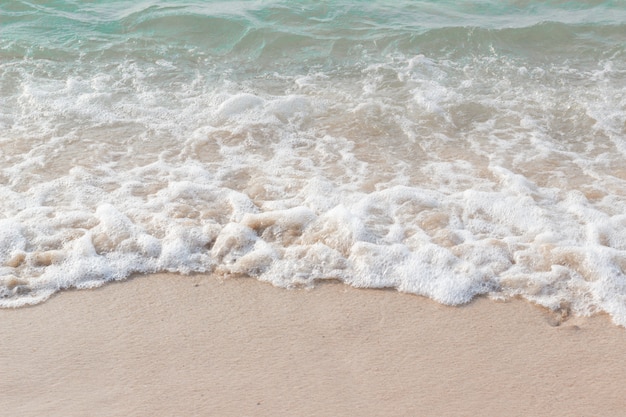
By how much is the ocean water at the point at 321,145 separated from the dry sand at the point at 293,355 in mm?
167

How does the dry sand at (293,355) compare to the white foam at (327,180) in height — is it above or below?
below

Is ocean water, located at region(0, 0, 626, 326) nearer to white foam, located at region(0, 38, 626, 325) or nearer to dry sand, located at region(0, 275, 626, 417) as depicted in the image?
white foam, located at region(0, 38, 626, 325)

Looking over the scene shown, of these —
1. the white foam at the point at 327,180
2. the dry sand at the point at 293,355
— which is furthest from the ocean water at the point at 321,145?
the dry sand at the point at 293,355

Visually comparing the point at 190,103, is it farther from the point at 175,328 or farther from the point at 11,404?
the point at 11,404

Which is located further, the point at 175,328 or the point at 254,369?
the point at 175,328

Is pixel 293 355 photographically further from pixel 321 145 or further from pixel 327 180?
pixel 321 145

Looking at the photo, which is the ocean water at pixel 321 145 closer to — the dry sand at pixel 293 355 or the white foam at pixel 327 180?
the white foam at pixel 327 180

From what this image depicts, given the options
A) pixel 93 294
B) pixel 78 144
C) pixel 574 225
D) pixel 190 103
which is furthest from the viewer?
pixel 190 103

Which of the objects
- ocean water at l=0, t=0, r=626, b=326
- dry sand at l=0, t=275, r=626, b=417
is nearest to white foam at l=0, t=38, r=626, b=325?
ocean water at l=0, t=0, r=626, b=326

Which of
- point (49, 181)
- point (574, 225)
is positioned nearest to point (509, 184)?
point (574, 225)

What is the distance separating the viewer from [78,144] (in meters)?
5.30

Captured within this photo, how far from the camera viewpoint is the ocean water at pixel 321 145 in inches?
152

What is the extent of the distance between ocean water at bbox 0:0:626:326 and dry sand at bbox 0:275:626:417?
0.55 ft

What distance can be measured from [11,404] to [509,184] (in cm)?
316
